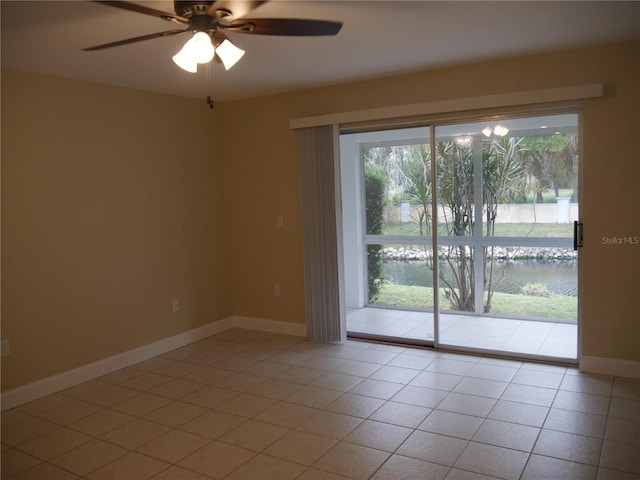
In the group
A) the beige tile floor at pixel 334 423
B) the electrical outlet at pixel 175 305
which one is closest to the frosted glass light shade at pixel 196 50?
the beige tile floor at pixel 334 423

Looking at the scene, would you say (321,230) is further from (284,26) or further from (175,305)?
(284,26)

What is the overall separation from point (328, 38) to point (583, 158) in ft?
6.85

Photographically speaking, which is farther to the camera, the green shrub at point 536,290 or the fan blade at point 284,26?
the green shrub at point 536,290

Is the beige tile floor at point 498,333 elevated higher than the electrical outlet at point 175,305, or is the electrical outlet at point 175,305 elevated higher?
the electrical outlet at point 175,305

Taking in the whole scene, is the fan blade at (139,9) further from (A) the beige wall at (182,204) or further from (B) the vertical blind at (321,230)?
(B) the vertical blind at (321,230)

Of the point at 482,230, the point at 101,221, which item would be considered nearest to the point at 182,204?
the point at 101,221

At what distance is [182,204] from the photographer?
16.3ft

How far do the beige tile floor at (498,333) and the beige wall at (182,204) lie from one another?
475mm

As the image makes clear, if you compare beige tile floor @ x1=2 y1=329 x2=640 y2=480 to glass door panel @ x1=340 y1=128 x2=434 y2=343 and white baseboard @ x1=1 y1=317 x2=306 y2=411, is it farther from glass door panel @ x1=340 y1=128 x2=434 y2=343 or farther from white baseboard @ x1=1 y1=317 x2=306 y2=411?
glass door panel @ x1=340 y1=128 x2=434 y2=343

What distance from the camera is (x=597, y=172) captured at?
371 centimetres

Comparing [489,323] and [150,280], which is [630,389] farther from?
[150,280]

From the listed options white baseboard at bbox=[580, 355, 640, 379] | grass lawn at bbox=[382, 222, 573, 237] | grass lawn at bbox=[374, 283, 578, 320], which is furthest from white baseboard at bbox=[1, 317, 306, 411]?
white baseboard at bbox=[580, 355, 640, 379]

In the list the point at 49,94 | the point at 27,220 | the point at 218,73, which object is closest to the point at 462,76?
the point at 218,73

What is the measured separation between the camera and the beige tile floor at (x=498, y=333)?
169 inches
